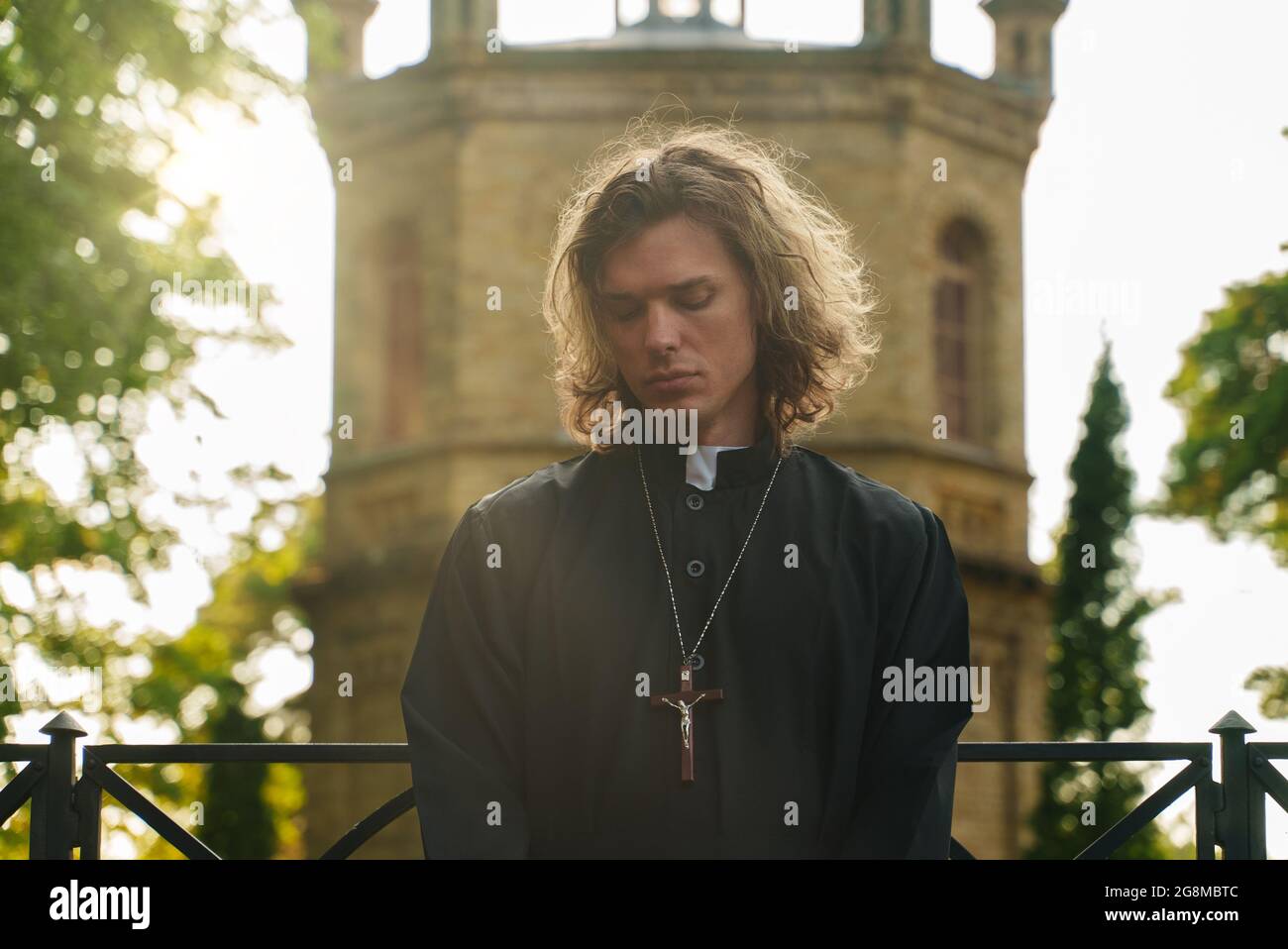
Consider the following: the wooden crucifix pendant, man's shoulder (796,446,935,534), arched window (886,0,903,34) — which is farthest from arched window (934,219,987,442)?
the wooden crucifix pendant

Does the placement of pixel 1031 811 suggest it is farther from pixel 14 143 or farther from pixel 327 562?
pixel 14 143

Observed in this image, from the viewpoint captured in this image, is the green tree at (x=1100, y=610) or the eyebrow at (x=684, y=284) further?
the green tree at (x=1100, y=610)

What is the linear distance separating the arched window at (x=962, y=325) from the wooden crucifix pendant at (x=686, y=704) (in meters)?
21.2

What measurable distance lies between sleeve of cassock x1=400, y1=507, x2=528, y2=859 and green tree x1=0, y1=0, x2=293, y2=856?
28.7 ft

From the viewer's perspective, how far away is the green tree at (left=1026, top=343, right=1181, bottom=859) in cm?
2633

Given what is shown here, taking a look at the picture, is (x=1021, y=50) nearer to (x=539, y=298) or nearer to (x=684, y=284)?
(x=539, y=298)

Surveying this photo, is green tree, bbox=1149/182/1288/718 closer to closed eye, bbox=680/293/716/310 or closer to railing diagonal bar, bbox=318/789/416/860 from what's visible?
railing diagonal bar, bbox=318/789/416/860

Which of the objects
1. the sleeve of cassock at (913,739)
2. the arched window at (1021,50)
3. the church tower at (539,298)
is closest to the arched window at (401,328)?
the church tower at (539,298)

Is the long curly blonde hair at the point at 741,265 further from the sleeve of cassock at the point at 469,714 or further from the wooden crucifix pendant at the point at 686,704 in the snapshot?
the wooden crucifix pendant at the point at 686,704

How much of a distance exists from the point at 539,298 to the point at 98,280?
1079cm

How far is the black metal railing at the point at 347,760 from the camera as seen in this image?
19.0ft

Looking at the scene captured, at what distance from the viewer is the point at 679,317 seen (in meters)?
4.09
